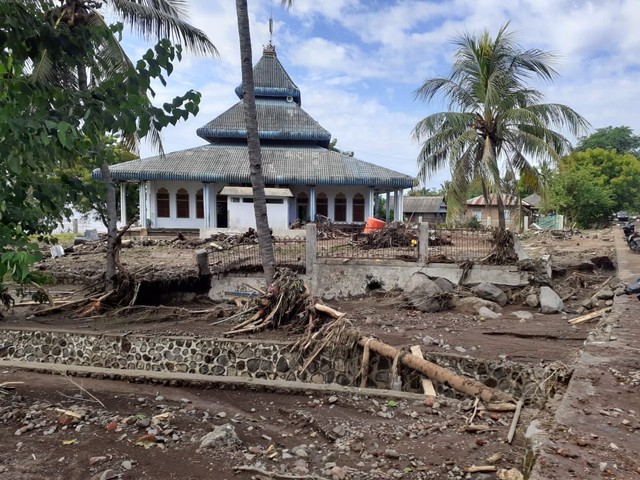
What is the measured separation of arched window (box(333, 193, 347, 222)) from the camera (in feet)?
95.8

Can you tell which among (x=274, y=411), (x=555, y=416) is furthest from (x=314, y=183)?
(x=555, y=416)

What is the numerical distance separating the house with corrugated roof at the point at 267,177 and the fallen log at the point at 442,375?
59.7ft

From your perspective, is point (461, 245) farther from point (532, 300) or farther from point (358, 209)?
point (358, 209)

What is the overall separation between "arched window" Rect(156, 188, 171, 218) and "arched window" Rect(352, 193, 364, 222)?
1142 centimetres

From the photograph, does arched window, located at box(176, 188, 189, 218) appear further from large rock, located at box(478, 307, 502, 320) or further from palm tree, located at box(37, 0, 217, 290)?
large rock, located at box(478, 307, 502, 320)

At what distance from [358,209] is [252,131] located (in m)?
19.5

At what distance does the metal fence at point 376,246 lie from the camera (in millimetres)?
13273

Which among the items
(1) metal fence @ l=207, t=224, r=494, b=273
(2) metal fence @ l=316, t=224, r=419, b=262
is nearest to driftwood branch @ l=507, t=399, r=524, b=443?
(1) metal fence @ l=207, t=224, r=494, b=273

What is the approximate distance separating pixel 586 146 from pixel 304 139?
37975mm

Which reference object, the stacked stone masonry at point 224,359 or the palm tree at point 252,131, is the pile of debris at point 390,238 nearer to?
the palm tree at point 252,131

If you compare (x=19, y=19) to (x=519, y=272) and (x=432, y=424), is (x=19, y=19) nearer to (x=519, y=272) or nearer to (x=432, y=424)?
(x=432, y=424)

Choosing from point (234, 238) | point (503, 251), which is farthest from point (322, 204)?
point (503, 251)

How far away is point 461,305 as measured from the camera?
36.0 feet

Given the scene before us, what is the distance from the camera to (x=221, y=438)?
452cm
